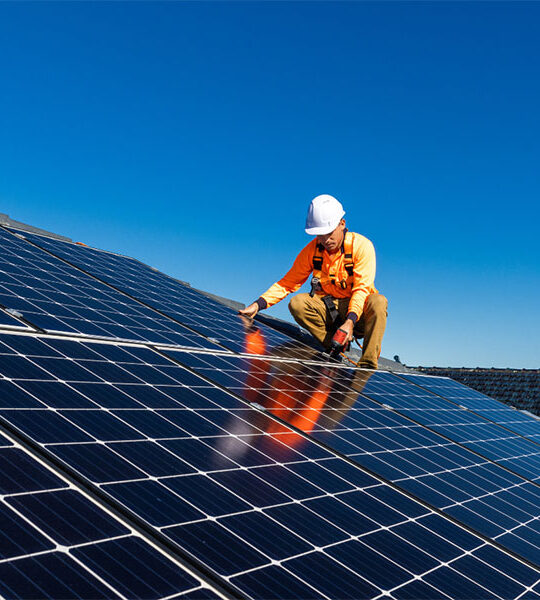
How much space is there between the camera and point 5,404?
394 cm

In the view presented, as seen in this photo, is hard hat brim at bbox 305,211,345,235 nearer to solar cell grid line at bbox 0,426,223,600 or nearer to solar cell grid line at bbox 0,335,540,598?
solar cell grid line at bbox 0,335,540,598

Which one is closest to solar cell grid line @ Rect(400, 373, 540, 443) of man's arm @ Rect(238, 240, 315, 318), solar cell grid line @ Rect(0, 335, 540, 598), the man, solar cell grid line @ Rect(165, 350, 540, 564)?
the man

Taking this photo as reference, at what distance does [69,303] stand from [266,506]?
15.8 ft

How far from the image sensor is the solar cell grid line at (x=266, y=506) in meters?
3.36

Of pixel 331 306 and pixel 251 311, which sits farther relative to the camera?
pixel 251 311

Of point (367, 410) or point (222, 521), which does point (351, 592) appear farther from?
point (367, 410)

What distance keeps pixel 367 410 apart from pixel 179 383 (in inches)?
117

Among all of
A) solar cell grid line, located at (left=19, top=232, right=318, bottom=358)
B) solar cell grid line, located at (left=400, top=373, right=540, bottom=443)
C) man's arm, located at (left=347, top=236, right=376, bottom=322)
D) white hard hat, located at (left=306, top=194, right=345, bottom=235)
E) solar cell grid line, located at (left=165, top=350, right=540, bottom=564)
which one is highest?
white hard hat, located at (left=306, top=194, right=345, bottom=235)

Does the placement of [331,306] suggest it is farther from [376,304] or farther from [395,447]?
[395,447]

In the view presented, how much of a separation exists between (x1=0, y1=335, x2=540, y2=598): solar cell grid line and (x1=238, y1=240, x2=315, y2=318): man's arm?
23.3 feet

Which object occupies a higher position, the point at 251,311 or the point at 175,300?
the point at 251,311

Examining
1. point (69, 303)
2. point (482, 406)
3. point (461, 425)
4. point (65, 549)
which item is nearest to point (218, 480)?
point (65, 549)

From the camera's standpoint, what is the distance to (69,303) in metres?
7.88

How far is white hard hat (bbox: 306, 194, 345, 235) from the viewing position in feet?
37.1
